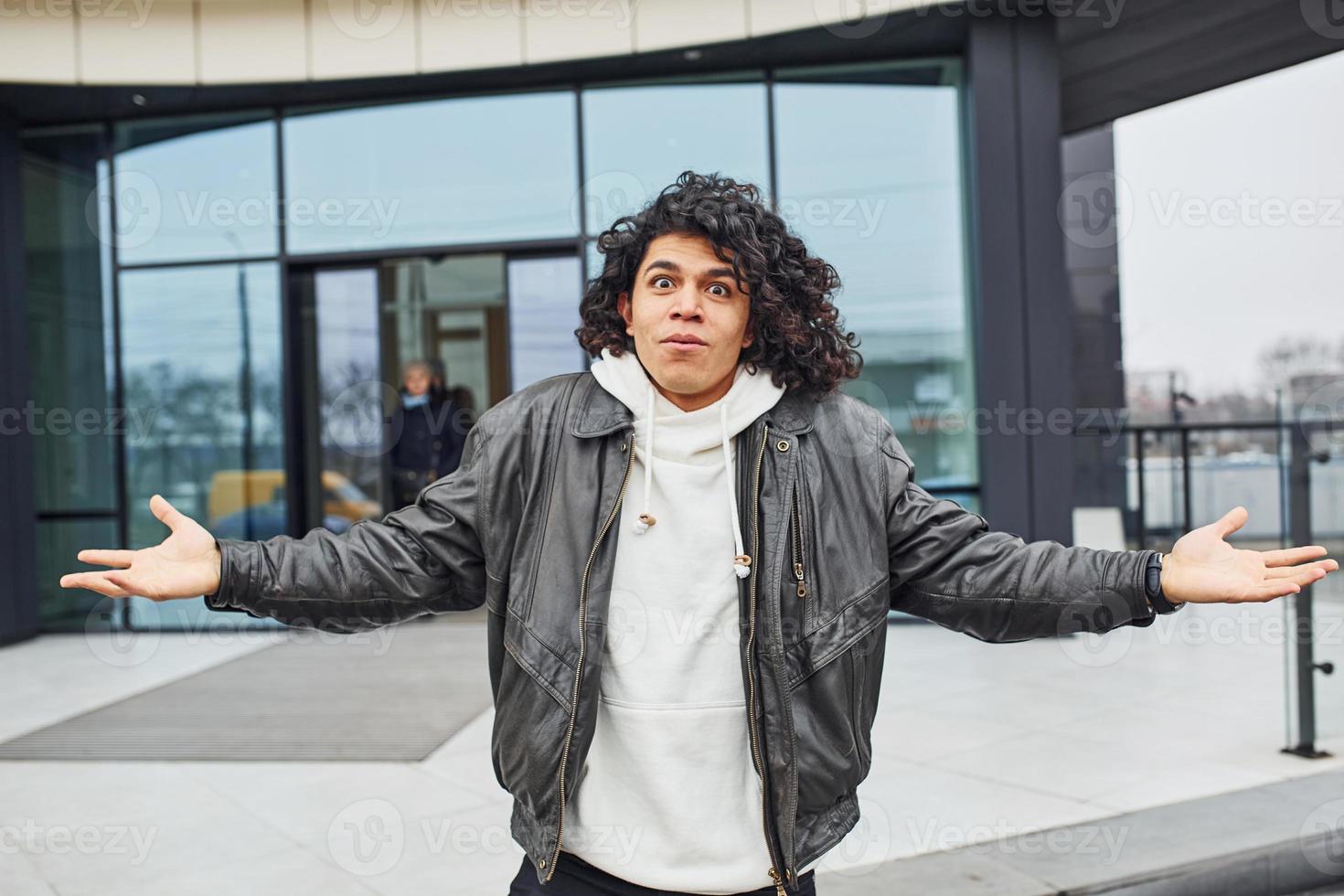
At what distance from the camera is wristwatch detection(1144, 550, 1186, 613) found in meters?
1.77

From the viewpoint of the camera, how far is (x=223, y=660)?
23.6 feet

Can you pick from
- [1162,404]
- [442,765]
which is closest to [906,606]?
[442,765]

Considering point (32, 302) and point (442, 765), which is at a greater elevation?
point (32, 302)

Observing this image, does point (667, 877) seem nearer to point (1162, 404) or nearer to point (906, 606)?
point (906, 606)

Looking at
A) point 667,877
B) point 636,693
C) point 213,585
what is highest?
point 213,585

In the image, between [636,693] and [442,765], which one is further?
[442,765]

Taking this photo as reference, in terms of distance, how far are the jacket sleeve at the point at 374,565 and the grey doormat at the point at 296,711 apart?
316 cm

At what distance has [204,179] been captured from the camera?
8102 mm

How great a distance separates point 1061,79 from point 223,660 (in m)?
7.22
